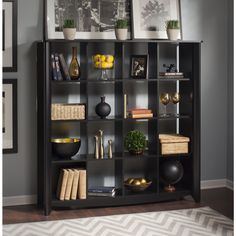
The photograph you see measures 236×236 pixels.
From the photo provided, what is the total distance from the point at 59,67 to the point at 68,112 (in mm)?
395

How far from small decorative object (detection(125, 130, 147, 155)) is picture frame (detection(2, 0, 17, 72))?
1192 millimetres

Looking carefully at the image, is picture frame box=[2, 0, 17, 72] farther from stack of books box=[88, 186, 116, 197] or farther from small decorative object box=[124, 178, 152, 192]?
small decorative object box=[124, 178, 152, 192]

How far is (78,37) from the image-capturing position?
4.25 meters

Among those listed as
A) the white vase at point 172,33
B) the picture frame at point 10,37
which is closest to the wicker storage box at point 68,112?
the picture frame at point 10,37

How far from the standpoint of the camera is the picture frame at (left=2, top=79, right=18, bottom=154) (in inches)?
164

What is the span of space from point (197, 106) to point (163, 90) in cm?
45

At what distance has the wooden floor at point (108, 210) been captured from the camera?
3.90m

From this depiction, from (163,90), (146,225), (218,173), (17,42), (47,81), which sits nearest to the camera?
(146,225)

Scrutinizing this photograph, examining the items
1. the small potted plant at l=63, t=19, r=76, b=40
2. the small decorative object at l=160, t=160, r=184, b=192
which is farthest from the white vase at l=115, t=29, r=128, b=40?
the small decorative object at l=160, t=160, r=184, b=192

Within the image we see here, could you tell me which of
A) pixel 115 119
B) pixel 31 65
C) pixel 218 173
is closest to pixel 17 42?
pixel 31 65

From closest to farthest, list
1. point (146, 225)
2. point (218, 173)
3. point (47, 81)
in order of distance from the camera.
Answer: point (146, 225), point (47, 81), point (218, 173)

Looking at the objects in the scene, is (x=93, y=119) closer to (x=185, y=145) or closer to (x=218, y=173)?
(x=185, y=145)

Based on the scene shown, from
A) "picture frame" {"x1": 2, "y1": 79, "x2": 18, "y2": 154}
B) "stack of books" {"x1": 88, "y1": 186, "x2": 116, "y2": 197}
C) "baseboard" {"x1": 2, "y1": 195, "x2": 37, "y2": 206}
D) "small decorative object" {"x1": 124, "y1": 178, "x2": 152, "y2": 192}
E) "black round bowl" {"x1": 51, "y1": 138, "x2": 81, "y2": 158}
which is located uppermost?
"picture frame" {"x1": 2, "y1": 79, "x2": 18, "y2": 154}

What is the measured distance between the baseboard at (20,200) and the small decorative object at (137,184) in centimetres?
88
